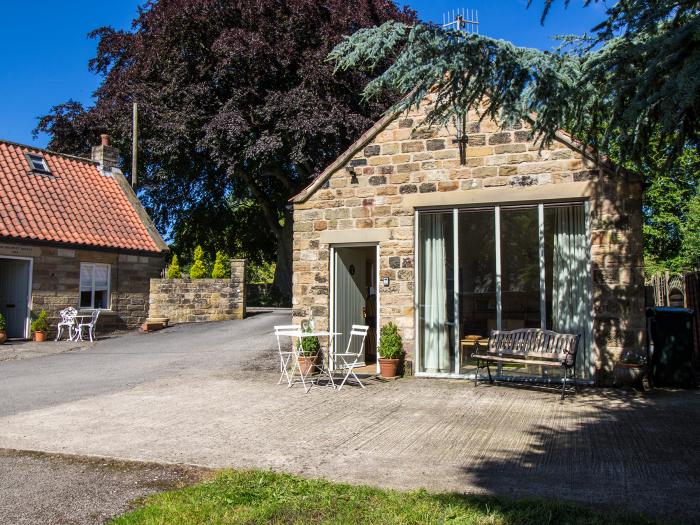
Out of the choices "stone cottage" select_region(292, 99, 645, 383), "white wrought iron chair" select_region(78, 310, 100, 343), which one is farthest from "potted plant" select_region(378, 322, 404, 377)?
"white wrought iron chair" select_region(78, 310, 100, 343)

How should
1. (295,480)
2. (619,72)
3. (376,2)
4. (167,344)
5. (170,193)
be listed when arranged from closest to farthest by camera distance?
1. (295,480)
2. (619,72)
3. (167,344)
4. (376,2)
5. (170,193)

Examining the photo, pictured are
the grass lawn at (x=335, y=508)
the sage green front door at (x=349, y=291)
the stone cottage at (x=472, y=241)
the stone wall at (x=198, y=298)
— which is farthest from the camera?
the stone wall at (x=198, y=298)

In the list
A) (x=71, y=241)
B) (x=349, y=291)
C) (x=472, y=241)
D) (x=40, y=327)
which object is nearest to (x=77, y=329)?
(x=40, y=327)

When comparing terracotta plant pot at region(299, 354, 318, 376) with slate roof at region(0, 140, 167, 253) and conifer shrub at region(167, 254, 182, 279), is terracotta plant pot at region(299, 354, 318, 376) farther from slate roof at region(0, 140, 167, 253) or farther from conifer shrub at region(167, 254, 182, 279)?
conifer shrub at region(167, 254, 182, 279)

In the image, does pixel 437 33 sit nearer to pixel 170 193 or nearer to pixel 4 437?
pixel 4 437

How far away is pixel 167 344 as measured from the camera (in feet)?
53.6

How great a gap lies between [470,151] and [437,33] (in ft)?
12.9

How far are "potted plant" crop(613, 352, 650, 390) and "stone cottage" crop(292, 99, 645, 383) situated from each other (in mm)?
258

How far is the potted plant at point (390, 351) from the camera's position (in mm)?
10680

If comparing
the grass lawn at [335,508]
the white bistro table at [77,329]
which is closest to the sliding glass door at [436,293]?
the grass lawn at [335,508]

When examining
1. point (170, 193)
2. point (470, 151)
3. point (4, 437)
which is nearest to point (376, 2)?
point (170, 193)

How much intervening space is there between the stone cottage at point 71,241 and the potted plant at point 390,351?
38.3 feet

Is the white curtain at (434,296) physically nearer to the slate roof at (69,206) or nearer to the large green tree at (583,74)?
the large green tree at (583,74)

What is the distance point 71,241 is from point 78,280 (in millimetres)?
1279
